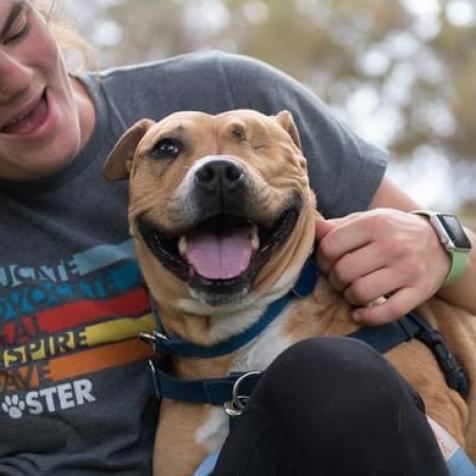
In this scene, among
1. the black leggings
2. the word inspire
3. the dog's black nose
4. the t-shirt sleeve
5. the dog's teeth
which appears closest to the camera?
the black leggings

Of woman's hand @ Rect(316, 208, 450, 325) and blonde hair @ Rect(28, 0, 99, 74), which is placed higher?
blonde hair @ Rect(28, 0, 99, 74)

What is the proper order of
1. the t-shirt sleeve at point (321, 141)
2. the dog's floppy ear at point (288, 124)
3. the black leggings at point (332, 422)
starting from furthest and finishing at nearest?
the t-shirt sleeve at point (321, 141), the dog's floppy ear at point (288, 124), the black leggings at point (332, 422)

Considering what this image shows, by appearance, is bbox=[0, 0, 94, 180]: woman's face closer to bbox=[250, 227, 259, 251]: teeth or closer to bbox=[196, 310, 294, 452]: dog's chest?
bbox=[250, 227, 259, 251]: teeth

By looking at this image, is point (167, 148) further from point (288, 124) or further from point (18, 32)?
point (18, 32)

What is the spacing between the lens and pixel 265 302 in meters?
2.57

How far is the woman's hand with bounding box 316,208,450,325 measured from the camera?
98.6 inches

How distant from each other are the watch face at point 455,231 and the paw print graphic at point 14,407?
1.13 meters

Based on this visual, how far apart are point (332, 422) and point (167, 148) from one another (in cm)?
95

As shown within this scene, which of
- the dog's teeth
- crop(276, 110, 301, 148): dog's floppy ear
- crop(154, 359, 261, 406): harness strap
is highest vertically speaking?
crop(276, 110, 301, 148): dog's floppy ear

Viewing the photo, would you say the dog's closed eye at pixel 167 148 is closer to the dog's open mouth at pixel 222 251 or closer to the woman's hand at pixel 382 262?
the dog's open mouth at pixel 222 251

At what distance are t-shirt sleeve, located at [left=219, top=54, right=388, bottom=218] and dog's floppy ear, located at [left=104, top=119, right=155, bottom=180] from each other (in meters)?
0.33

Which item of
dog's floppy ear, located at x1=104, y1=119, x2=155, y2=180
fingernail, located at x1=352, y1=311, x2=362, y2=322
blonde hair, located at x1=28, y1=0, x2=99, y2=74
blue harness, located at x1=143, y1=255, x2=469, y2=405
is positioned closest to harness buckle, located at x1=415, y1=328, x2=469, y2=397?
blue harness, located at x1=143, y1=255, x2=469, y2=405

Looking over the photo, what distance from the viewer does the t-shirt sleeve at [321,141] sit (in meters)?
2.85

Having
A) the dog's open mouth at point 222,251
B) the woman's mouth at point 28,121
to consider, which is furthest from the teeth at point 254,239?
the woman's mouth at point 28,121
